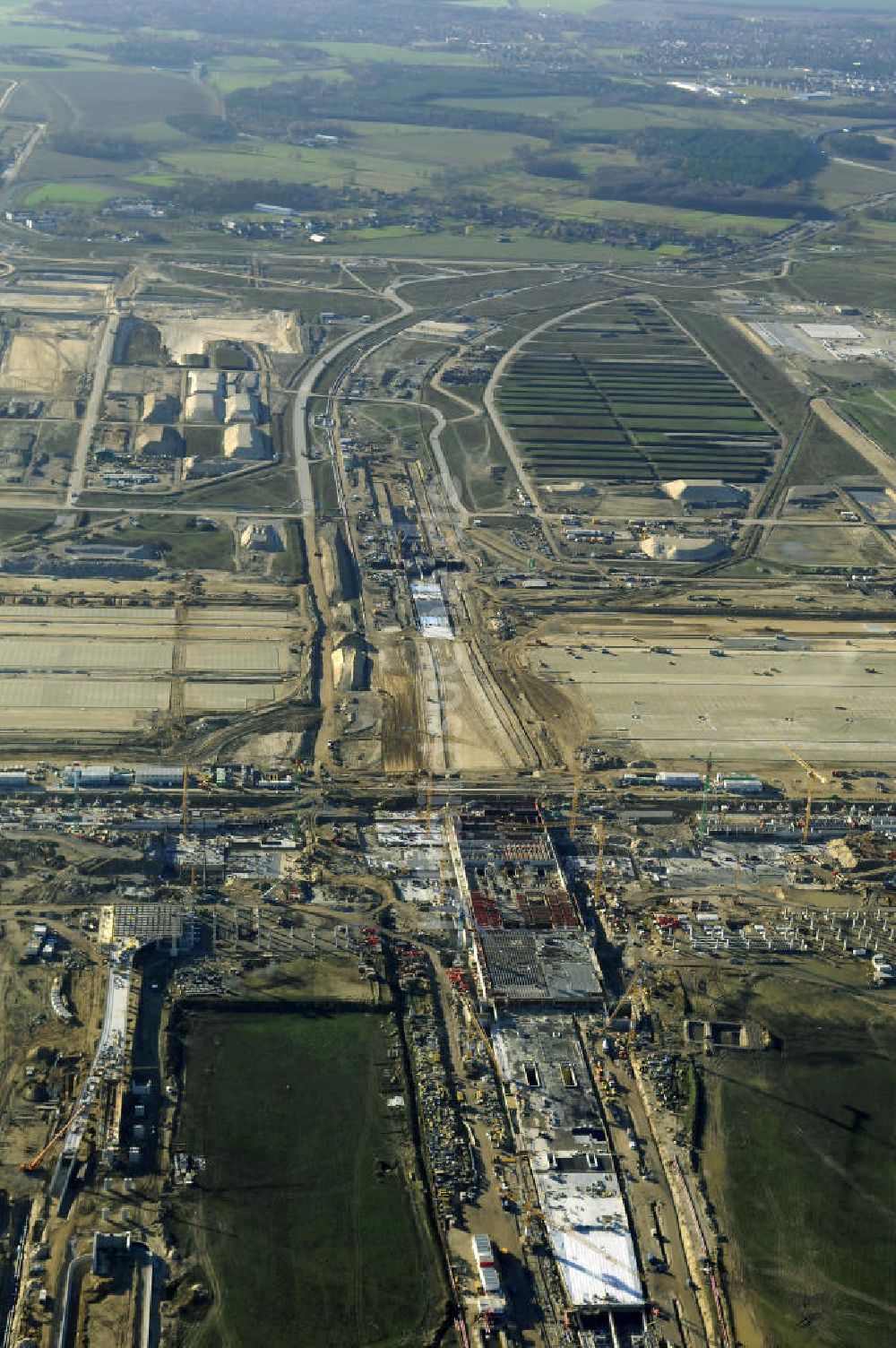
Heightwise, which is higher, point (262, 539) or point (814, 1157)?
point (262, 539)

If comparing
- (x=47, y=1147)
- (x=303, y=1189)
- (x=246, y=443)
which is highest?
(x=246, y=443)

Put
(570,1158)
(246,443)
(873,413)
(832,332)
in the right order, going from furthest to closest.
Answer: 1. (832,332)
2. (873,413)
3. (246,443)
4. (570,1158)

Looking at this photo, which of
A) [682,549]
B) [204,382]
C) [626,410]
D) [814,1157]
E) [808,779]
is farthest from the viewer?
[626,410]

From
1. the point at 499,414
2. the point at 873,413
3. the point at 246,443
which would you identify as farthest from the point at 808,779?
the point at 873,413

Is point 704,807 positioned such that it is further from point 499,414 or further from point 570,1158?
point 499,414

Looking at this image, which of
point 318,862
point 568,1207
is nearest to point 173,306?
point 318,862

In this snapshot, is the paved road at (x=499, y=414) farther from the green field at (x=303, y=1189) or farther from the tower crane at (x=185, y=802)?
the green field at (x=303, y=1189)

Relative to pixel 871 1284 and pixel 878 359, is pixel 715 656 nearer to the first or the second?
pixel 871 1284

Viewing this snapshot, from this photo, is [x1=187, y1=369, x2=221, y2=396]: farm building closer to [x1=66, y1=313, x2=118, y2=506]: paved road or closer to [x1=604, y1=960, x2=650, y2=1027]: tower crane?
[x1=66, y1=313, x2=118, y2=506]: paved road
